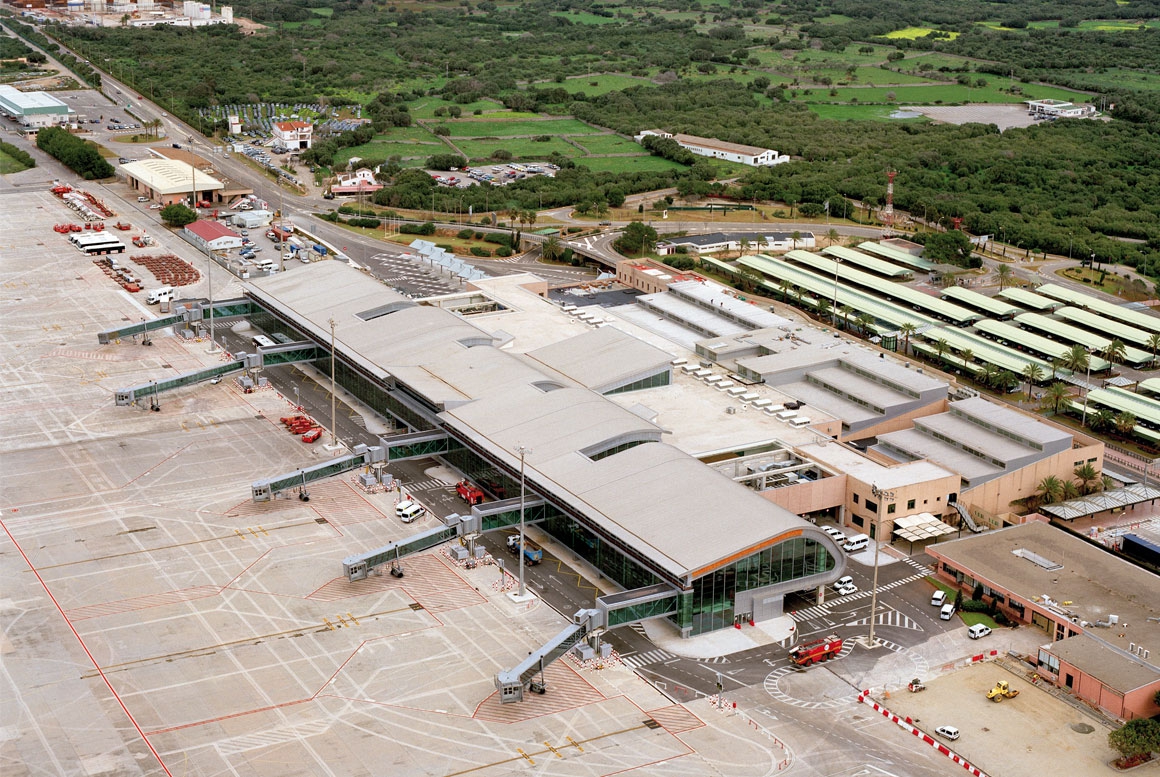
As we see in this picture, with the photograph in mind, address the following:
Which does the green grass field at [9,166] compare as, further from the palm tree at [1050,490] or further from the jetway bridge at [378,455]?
the palm tree at [1050,490]

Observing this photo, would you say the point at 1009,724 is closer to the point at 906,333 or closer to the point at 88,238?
the point at 906,333

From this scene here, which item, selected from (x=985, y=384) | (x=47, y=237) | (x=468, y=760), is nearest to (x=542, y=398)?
(x=468, y=760)

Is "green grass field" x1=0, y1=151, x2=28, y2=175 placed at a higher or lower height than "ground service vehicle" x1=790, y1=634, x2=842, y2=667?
higher

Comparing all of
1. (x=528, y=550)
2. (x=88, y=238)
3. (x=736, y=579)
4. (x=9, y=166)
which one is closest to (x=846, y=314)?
(x=528, y=550)

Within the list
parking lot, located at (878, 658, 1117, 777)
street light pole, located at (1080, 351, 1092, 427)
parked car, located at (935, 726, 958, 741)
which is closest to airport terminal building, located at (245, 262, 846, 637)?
parking lot, located at (878, 658, 1117, 777)

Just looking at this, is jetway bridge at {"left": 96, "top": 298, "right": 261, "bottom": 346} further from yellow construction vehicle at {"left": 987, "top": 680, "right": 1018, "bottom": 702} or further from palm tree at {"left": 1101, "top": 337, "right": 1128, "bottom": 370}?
yellow construction vehicle at {"left": 987, "top": 680, "right": 1018, "bottom": 702}
